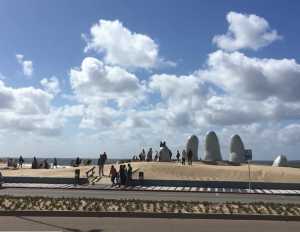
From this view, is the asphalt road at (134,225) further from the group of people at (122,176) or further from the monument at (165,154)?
the monument at (165,154)

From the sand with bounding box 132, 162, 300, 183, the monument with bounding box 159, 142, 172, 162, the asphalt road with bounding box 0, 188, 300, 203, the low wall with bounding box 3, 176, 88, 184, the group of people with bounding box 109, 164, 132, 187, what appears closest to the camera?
the asphalt road with bounding box 0, 188, 300, 203

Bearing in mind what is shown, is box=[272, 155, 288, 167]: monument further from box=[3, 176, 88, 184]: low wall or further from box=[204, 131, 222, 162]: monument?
box=[3, 176, 88, 184]: low wall

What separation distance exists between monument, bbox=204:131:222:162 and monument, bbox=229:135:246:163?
2194mm

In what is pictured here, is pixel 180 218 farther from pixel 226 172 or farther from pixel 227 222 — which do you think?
pixel 226 172

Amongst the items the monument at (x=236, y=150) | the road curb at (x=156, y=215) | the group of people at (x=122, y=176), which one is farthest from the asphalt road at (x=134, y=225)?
the monument at (x=236, y=150)

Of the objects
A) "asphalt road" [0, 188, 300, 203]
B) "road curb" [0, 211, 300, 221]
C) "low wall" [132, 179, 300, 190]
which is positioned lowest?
"road curb" [0, 211, 300, 221]

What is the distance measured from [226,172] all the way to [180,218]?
27.3 meters

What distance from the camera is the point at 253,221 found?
16.8 metres

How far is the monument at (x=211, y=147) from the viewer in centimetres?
5925

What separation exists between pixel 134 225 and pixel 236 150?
46697 mm

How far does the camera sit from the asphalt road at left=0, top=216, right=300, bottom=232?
14.8 metres

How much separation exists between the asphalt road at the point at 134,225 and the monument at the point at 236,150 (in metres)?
44.5

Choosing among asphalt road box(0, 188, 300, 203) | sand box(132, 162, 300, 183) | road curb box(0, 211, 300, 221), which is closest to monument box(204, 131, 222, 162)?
sand box(132, 162, 300, 183)

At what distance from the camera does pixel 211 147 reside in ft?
195
